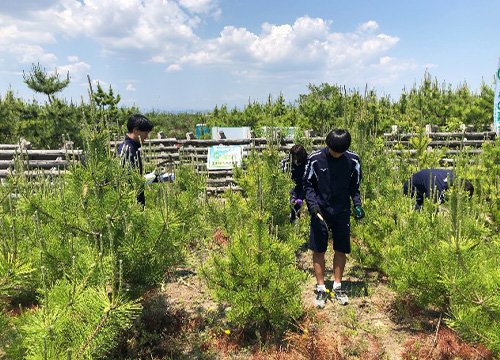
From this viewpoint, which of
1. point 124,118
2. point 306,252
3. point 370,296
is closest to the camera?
point 370,296

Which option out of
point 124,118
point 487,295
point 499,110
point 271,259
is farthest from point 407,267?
point 124,118

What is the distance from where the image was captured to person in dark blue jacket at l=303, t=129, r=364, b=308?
12.9 ft

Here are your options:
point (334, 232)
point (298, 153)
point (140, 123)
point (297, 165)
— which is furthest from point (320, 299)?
point (140, 123)

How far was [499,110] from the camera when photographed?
9453mm

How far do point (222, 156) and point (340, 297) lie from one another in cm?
662

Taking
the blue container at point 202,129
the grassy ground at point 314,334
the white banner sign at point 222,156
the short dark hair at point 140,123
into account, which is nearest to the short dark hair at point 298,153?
the grassy ground at point 314,334

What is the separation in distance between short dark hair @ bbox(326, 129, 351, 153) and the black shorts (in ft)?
2.48

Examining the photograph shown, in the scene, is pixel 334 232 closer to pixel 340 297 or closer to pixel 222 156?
pixel 340 297

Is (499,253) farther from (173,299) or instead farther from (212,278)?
(173,299)

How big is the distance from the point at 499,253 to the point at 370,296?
6.13 feet

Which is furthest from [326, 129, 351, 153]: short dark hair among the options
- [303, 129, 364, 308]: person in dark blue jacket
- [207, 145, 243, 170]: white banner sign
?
[207, 145, 243, 170]: white banner sign

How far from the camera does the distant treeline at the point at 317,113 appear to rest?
541 inches

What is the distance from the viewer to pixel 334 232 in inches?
161

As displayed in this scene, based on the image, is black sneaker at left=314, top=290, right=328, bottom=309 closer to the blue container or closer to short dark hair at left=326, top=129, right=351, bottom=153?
short dark hair at left=326, top=129, right=351, bottom=153
